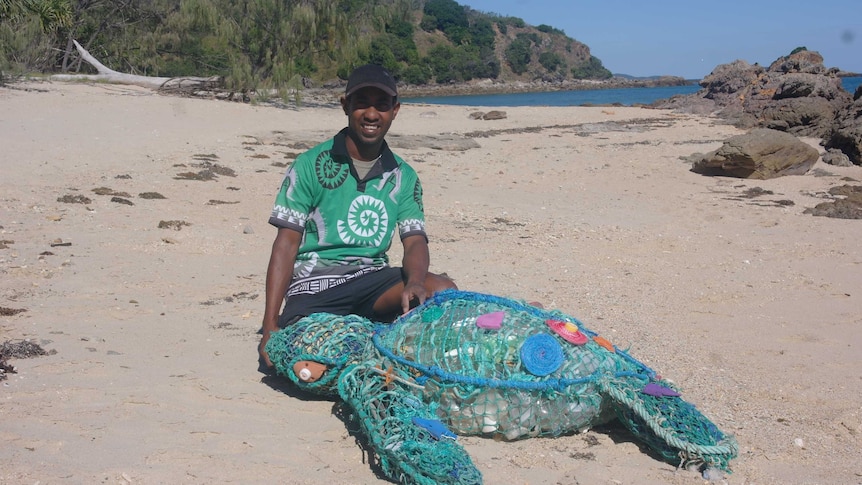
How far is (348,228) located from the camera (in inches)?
152

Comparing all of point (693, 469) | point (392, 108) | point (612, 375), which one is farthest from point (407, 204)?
point (693, 469)

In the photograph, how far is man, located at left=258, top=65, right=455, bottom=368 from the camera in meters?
3.76

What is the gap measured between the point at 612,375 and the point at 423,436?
0.88 metres

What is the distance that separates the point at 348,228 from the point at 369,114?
556mm

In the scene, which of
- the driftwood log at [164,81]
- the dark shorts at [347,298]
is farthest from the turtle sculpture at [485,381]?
the driftwood log at [164,81]

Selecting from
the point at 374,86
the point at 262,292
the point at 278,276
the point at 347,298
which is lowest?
the point at 262,292

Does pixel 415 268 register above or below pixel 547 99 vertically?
above

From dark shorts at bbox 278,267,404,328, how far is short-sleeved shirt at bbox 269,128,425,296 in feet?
0.15

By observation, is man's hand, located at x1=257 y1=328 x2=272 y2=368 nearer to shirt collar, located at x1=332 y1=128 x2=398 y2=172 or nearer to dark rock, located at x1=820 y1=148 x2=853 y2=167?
shirt collar, located at x1=332 y1=128 x2=398 y2=172

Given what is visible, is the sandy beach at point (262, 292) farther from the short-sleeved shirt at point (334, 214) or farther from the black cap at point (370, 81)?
the black cap at point (370, 81)

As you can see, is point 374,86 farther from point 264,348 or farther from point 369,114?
point 264,348

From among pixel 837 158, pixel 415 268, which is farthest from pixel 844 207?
pixel 415 268

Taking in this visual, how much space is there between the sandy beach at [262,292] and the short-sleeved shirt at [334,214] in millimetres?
619

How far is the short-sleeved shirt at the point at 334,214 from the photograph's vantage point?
380 centimetres
